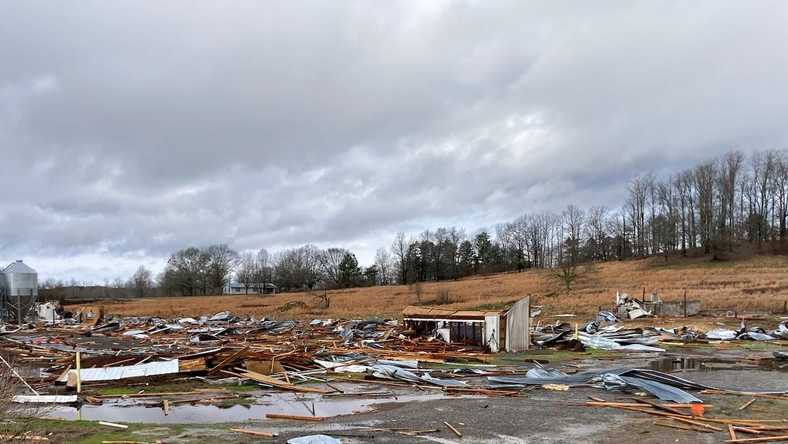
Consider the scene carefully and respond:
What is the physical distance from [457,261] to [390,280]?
15528 mm

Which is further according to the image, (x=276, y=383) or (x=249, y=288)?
(x=249, y=288)

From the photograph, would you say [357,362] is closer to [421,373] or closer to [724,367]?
[421,373]

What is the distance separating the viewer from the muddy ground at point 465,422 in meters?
9.91

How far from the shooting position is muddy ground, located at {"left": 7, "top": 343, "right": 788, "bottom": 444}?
390 inches

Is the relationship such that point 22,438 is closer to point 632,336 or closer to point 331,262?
point 632,336

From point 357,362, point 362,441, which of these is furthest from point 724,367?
point 362,441

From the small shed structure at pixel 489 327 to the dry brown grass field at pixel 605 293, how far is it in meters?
17.2

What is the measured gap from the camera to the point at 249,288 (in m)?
Answer: 142

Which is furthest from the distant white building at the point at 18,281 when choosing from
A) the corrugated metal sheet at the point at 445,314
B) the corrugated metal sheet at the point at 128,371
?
the corrugated metal sheet at the point at 128,371

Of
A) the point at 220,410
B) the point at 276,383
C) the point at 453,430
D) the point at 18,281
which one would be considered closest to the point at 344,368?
the point at 276,383

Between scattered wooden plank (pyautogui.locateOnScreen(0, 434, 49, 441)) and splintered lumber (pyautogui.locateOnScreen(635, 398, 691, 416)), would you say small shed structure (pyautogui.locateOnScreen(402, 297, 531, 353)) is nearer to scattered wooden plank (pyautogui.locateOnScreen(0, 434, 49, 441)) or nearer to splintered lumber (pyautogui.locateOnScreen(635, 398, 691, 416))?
splintered lumber (pyautogui.locateOnScreen(635, 398, 691, 416))

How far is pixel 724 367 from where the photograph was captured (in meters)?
19.1

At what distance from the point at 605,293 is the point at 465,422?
43829 mm

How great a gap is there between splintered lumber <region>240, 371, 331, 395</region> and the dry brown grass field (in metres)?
29.0
